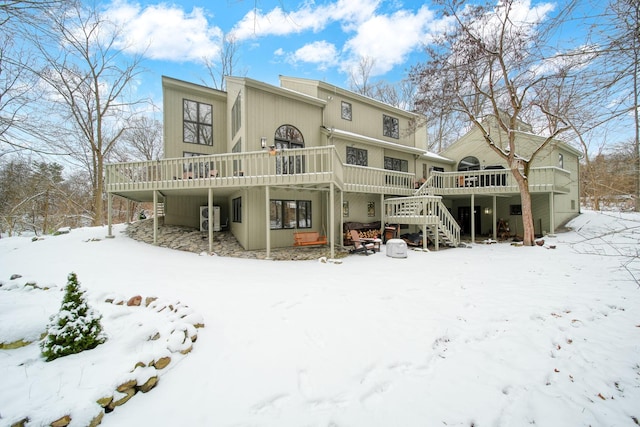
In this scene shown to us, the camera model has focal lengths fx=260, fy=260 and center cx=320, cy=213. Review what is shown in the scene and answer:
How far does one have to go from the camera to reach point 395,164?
15.7m

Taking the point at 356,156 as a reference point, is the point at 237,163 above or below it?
below

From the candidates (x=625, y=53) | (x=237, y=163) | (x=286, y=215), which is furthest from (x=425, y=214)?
(x=625, y=53)

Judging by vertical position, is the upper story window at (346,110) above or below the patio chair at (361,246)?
above

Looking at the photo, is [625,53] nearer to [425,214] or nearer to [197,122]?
[425,214]

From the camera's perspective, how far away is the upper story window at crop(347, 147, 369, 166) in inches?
529

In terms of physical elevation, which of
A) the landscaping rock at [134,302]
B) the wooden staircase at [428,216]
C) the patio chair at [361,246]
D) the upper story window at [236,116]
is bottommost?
the landscaping rock at [134,302]

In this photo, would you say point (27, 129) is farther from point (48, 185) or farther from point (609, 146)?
point (48, 185)

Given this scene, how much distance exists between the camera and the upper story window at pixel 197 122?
40.3 feet

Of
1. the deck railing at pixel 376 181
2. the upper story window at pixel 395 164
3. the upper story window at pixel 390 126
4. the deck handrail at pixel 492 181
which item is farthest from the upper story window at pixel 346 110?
the deck handrail at pixel 492 181

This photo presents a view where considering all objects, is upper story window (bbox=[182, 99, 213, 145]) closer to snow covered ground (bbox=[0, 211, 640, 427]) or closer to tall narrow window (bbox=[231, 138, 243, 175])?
tall narrow window (bbox=[231, 138, 243, 175])

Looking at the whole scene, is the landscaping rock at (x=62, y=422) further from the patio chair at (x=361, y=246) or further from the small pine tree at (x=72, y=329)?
the patio chair at (x=361, y=246)

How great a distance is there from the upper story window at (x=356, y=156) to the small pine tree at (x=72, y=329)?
38.6ft

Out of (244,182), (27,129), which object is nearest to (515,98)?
(244,182)

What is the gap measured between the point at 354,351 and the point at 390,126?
15452 mm
